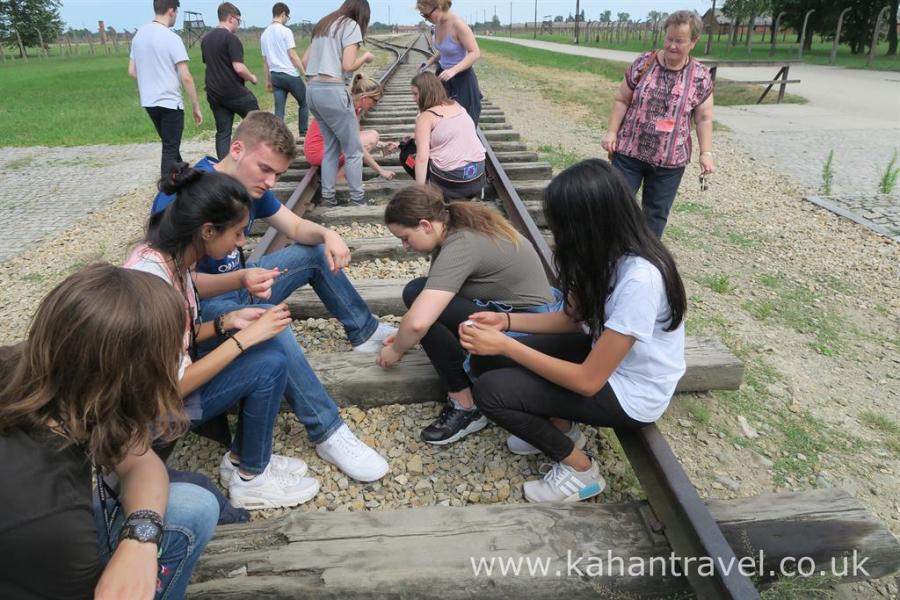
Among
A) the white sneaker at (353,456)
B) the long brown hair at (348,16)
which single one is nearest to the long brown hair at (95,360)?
the white sneaker at (353,456)

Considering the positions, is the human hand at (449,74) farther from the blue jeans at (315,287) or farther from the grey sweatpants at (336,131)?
the blue jeans at (315,287)

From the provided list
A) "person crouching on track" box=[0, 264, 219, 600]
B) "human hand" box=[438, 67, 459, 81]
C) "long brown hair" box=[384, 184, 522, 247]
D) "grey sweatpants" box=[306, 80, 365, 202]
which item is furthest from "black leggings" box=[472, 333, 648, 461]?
"human hand" box=[438, 67, 459, 81]

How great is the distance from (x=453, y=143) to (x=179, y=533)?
11.5ft

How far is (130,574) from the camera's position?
141cm

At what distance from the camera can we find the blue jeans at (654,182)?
3891mm

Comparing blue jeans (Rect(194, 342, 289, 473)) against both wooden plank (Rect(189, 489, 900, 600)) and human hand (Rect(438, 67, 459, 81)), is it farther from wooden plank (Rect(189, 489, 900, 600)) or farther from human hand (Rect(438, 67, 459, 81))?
human hand (Rect(438, 67, 459, 81))

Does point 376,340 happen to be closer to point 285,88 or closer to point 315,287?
point 315,287

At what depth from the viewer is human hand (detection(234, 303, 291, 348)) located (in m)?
2.14

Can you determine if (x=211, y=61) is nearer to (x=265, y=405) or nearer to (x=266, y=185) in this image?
(x=266, y=185)

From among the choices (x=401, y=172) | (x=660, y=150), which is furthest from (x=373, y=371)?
(x=401, y=172)

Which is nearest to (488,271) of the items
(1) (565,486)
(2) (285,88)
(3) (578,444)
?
(3) (578,444)

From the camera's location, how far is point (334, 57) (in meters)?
4.84

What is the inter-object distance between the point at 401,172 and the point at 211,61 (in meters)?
2.42

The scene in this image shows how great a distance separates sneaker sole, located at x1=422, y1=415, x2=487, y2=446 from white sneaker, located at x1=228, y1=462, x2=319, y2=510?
54cm
